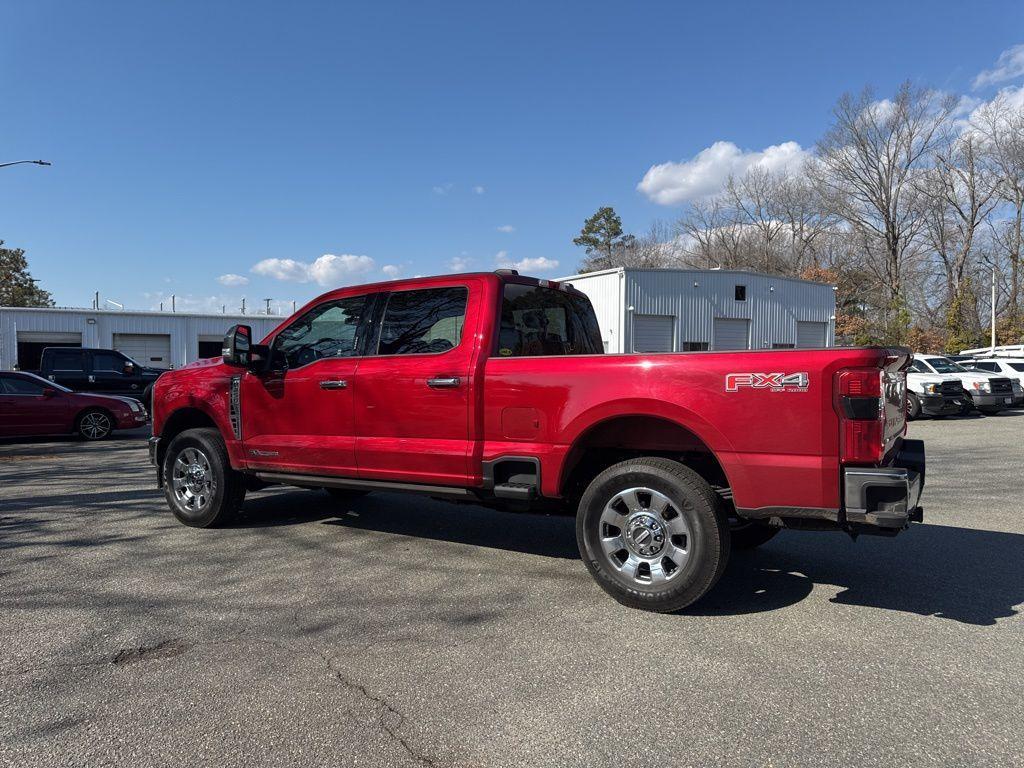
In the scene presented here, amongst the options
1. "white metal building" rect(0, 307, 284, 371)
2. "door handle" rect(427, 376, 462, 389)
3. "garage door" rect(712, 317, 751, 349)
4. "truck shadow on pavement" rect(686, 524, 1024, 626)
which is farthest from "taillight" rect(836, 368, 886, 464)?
"white metal building" rect(0, 307, 284, 371)

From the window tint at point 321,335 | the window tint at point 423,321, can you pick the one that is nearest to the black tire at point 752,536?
the window tint at point 423,321

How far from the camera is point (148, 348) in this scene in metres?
38.4

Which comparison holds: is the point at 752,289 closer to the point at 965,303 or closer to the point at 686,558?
the point at 965,303

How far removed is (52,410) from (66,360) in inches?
293

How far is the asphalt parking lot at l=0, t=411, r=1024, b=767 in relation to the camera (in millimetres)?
2691

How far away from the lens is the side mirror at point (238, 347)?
573cm

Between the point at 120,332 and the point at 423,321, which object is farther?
the point at 120,332

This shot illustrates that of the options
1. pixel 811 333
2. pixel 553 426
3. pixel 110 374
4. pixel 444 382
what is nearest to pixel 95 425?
pixel 110 374

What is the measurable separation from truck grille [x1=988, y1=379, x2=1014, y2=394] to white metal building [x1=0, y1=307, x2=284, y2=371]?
33.9 m

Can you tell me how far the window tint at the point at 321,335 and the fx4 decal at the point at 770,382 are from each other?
2.90 m

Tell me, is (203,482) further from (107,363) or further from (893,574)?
(107,363)

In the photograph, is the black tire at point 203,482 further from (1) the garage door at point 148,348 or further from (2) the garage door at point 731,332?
(1) the garage door at point 148,348

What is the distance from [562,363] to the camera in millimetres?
4391

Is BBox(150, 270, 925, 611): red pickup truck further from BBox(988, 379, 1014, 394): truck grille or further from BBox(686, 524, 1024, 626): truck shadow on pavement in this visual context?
BBox(988, 379, 1014, 394): truck grille
